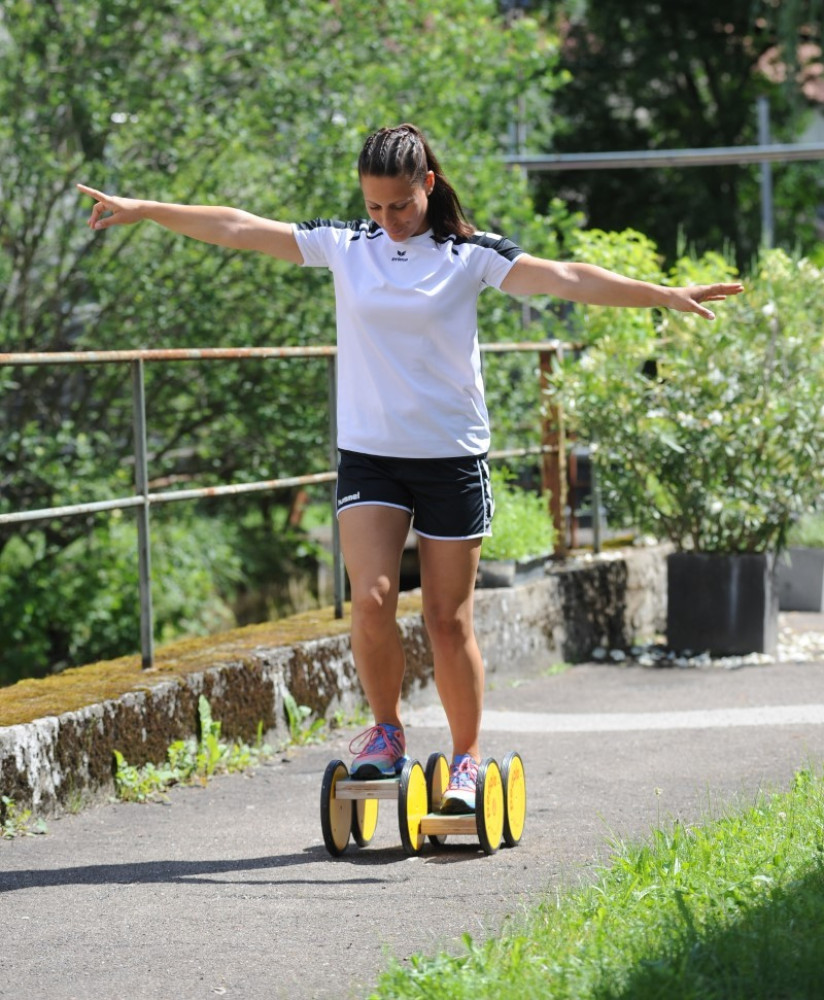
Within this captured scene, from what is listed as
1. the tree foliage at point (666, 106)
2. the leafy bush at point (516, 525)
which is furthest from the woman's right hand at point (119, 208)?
the tree foliage at point (666, 106)

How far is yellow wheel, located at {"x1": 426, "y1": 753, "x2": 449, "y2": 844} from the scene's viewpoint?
4.58 m

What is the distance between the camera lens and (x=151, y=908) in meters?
3.99

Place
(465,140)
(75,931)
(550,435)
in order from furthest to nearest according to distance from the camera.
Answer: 1. (465,140)
2. (550,435)
3. (75,931)

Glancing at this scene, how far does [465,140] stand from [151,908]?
734cm

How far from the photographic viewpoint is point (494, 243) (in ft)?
14.8

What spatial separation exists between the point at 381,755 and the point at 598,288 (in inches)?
54.7

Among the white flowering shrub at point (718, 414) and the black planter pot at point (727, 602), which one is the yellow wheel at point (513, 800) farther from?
the black planter pot at point (727, 602)

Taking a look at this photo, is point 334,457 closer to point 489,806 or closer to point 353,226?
point 353,226

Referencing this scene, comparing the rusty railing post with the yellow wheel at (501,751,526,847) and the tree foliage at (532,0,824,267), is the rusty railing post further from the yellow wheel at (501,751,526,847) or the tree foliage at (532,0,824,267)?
the tree foliage at (532,0,824,267)

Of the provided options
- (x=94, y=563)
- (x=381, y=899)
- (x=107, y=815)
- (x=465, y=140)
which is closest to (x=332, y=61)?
(x=465, y=140)

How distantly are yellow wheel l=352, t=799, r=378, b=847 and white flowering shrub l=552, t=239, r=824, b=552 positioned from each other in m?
3.67

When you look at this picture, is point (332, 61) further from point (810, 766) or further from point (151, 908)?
point (151, 908)

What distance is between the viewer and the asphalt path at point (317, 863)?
3.52m

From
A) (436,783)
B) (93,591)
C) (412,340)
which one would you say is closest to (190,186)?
(93,591)
